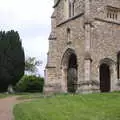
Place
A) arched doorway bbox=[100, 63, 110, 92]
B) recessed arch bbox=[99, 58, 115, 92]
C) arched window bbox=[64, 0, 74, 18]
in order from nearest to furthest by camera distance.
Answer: recessed arch bbox=[99, 58, 115, 92] < arched window bbox=[64, 0, 74, 18] < arched doorway bbox=[100, 63, 110, 92]

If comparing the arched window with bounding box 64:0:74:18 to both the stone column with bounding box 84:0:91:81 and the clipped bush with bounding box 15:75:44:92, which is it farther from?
the clipped bush with bounding box 15:75:44:92

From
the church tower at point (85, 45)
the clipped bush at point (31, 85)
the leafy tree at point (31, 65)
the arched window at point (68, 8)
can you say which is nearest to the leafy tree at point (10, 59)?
the church tower at point (85, 45)

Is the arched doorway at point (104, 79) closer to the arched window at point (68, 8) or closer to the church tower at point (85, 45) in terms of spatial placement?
the church tower at point (85, 45)

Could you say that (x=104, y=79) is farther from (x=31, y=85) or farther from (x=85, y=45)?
(x=31, y=85)

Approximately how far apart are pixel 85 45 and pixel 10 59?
9.25 m

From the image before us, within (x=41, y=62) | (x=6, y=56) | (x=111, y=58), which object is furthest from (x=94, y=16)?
(x=41, y=62)

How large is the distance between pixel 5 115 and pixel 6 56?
21618 mm

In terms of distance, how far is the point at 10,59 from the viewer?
40844 mm

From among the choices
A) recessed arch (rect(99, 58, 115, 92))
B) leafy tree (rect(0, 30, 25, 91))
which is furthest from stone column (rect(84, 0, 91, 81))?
leafy tree (rect(0, 30, 25, 91))

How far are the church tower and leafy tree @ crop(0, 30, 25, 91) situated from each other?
12.0 ft

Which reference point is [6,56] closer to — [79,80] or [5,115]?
[79,80]

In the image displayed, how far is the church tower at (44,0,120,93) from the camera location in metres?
34.7

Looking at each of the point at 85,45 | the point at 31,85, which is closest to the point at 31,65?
the point at 31,85

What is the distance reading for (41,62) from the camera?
7325cm
